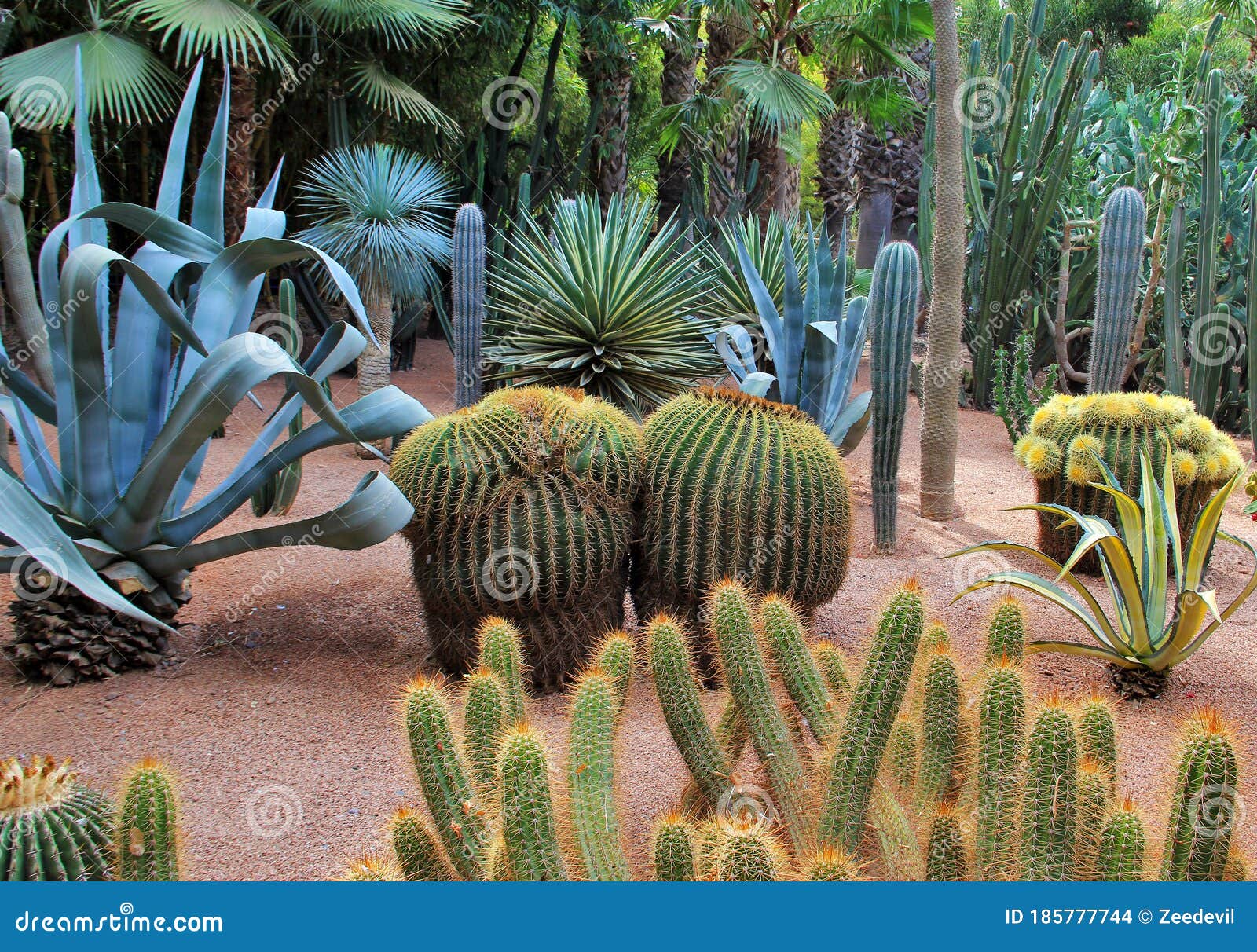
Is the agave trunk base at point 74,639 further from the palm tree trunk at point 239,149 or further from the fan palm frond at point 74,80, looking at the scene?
the palm tree trunk at point 239,149

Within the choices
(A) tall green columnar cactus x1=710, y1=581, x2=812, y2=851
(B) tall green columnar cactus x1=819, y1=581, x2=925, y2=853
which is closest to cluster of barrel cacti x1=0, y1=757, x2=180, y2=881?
(A) tall green columnar cactus x1=710, y1=581, x2=812, y2=851

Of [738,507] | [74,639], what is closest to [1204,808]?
[738,507]

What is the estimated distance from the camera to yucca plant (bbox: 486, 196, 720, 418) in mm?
6207

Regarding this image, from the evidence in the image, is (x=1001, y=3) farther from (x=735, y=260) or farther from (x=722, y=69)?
(x=735, y=260)

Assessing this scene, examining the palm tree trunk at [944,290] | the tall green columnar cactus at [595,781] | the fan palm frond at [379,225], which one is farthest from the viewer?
the fan palm frond at [379,225]

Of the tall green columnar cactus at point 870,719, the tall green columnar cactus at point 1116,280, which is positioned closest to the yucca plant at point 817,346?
the tall green columnar cactus at point 1116,280

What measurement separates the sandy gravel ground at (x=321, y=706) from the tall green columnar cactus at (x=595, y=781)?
0.18 metres

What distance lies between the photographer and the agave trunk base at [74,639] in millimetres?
3684

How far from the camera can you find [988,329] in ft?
34.2

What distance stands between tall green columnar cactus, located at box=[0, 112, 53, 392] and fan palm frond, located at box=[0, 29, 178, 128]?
9.64ft

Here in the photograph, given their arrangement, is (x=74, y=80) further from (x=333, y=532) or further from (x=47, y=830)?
(x=47, y=830)

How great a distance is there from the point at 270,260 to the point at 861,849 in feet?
9.47

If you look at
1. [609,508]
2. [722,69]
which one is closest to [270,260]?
[609,508]

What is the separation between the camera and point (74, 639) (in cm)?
371
